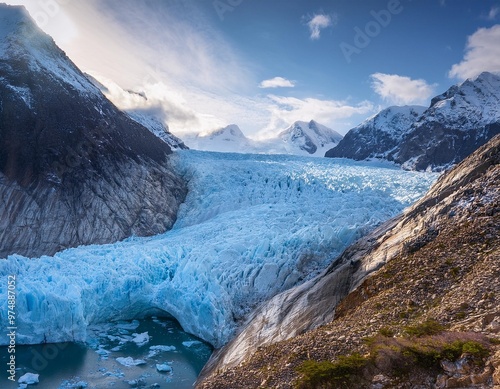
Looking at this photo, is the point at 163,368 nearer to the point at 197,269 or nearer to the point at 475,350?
the point at 197,269

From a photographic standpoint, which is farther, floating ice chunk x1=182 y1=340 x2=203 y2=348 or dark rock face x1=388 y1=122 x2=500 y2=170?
dark rock face x1=388 y1=122 x2=500 y2=170

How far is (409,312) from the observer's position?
837cm

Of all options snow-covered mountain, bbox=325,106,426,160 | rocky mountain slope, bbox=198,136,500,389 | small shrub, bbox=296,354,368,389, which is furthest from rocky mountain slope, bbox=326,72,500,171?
small shrub, bbox=296,354,368,389

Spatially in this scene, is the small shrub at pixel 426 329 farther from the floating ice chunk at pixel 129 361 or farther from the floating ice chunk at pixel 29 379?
the floating ice chunk at pixel 29 379

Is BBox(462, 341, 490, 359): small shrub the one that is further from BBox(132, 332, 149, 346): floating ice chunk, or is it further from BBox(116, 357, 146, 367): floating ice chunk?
BBox(132, 332, 149, 346): floating ice chunk

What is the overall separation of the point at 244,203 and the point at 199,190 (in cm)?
448

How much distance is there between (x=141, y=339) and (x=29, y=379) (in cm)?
486

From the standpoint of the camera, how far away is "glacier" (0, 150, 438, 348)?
1784cm

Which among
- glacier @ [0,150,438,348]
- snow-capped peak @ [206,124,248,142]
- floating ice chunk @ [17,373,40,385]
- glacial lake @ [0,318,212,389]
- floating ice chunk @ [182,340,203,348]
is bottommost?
floating ice chunk @ [17,373,40,385]

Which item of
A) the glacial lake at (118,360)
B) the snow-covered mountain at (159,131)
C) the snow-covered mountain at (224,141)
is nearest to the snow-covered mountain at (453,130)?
the snow-covered mountain at (159,131)

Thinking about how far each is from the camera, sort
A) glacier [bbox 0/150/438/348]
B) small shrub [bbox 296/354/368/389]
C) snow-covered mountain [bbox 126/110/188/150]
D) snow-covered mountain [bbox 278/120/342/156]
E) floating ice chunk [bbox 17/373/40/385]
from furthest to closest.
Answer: snow-covered mountain [bbox 278/120/342/156], snow-covered mountain [bbox 126/110/188/150], glacier [bbox 0/150/438/348], floating ice chunk [bbox 17/373/40/385], small shrub [bbox 296/354/368/389]

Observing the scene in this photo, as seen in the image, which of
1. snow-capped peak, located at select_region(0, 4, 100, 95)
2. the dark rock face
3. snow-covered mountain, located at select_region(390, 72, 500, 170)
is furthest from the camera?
snow-covered mountain, located at select_region(390, 72, 500, 170)

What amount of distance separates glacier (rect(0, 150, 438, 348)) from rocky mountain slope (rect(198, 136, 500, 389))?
4135mm

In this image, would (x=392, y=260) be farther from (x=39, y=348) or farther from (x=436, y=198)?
(x=39, y=348)
